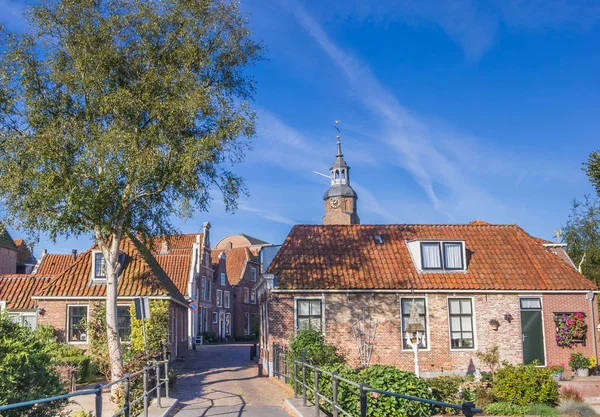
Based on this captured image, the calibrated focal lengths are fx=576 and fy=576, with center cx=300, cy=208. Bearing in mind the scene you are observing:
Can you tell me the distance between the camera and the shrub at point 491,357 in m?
21.8

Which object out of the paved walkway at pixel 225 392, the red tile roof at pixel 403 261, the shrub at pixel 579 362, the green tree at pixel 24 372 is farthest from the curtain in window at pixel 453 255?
the green tree at pixel 24 372

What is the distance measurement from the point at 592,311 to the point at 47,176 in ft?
67.7

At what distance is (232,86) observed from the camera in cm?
1955

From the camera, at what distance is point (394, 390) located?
45.5 ft

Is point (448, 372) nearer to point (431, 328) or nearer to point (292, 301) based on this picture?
point (431, 328)

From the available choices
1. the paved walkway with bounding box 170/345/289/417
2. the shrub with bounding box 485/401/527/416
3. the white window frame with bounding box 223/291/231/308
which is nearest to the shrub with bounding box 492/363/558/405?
the shrub with bounding box 485/401/527/416

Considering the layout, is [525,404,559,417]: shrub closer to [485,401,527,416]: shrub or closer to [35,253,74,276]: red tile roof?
[485,401,527,416]: shrub

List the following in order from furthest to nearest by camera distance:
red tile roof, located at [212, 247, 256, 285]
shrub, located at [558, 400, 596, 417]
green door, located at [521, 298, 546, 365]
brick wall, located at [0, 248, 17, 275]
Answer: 1. red tile roof, located at [212, 247, 256, 285]
2. brick wall, located at [0, 248, 17, 275]
3. green door, located at [521, 298, 546, 365]
4. shrub, located at [558, 400, 596, 417]

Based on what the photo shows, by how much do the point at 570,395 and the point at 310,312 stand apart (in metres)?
9.21

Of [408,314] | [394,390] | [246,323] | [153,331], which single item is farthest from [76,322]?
[246,323]

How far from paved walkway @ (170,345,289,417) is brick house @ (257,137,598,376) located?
1952 millimetres

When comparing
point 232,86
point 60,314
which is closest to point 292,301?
point 232,86

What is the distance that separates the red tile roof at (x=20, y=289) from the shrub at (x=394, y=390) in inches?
711

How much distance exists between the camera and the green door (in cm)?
2258
